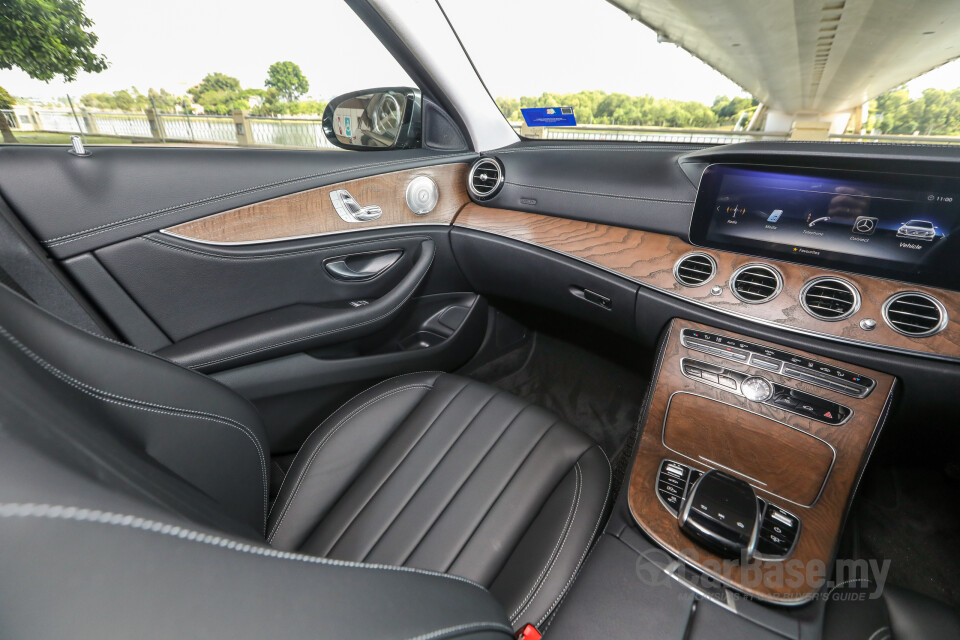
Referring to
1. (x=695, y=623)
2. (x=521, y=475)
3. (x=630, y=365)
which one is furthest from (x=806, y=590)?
(x=630, y=365)

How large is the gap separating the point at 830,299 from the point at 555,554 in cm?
84

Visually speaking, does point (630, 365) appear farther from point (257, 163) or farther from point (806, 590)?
point (257, 163)

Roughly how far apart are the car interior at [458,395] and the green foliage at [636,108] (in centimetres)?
9

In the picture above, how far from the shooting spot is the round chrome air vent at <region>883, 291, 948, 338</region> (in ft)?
3.19

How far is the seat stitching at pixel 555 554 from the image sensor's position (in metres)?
0.92

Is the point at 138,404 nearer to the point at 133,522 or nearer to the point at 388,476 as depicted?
the point at 133,522

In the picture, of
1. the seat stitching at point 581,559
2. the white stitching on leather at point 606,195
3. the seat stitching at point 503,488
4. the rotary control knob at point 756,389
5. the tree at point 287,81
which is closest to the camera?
the seat stitching at point 581,559

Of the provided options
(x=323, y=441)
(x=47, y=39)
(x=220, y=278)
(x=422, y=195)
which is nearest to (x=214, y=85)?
(x=47, y=39)

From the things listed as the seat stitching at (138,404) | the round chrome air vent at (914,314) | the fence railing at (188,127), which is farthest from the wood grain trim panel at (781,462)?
the fence railing at (188,127)

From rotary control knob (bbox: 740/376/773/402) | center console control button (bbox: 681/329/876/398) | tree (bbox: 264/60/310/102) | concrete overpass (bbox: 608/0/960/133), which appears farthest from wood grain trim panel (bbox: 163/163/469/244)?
rotary control knob (bbox: 740/376/773/402)

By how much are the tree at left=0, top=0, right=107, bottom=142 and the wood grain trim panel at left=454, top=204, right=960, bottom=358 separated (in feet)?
3.87

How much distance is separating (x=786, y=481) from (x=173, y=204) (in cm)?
172

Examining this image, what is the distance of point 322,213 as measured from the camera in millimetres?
1562

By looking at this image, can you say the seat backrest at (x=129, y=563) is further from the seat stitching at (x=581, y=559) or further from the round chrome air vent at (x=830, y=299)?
the round chrome air vent at (x=830, y=299)
